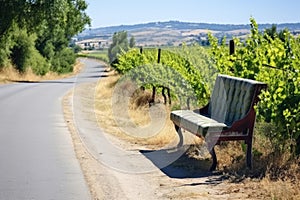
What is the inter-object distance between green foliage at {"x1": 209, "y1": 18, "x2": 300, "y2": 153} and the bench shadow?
111cm

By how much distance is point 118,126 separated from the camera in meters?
13.5

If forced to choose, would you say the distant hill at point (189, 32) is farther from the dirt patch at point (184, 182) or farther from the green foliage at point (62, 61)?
the green foliage at point (62, 61)

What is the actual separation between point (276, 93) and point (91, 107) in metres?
11.6

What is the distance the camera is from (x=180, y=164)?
8.78m

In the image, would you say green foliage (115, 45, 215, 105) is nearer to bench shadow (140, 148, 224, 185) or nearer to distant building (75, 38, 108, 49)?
bench shadow (140, 148, 224, 185)

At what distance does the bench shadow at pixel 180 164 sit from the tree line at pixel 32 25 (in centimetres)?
2501

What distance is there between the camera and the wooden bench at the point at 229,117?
7875 mm

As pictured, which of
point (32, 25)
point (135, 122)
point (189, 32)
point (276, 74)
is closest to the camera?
point (276, 74)

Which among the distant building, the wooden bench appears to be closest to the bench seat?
the wooden bench

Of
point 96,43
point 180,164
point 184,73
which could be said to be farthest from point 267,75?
point 96,43

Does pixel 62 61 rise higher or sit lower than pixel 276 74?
lower

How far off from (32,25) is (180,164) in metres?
28.4

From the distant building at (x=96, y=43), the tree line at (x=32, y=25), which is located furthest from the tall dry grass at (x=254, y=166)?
the distant building at (x=96, y=43)

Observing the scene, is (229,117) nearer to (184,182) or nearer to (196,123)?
(196,123)
